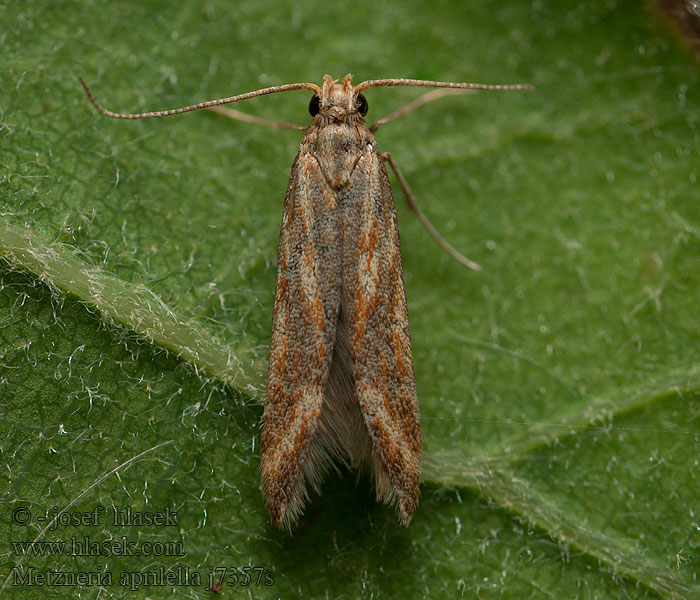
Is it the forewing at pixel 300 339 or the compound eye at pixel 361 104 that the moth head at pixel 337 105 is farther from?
the forewing at pixel 300 339

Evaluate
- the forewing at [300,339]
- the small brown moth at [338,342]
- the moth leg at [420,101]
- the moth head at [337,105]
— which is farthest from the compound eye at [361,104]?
the forewing at [300,339]

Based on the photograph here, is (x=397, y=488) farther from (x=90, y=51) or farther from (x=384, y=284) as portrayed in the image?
(x=90, y=51)

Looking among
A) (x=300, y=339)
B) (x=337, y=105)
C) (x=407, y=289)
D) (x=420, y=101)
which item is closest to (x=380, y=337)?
(x=300, y=339)

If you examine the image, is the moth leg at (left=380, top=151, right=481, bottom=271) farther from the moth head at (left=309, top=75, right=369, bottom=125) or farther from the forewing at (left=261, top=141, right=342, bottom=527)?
the forewing at (left=261, top=141, right=342, bottom=527)

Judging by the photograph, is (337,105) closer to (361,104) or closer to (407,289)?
(361,104)

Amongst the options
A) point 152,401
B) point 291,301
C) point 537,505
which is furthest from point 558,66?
point 152,401

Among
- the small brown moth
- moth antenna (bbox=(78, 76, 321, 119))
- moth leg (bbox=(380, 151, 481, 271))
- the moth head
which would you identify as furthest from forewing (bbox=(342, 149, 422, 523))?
moth antenna (bbox=(78, 76, 321, 119))

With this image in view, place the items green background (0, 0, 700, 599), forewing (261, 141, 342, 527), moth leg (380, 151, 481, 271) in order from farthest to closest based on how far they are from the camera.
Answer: moth leg (380, 151, 481, 271)
green background (0, 0, 700, 599)
forewing (261, 141, 342, 527)
